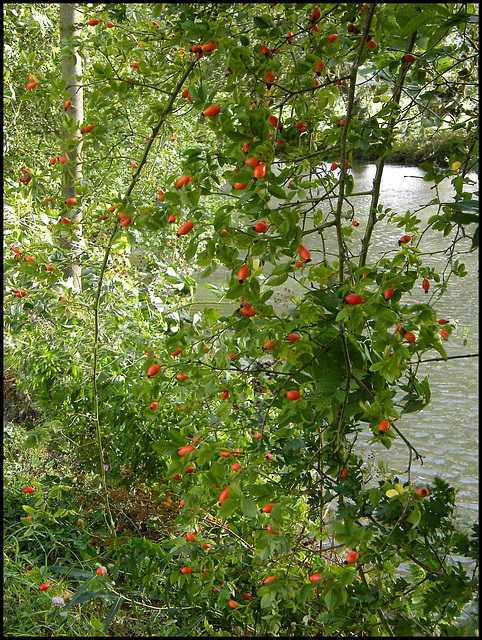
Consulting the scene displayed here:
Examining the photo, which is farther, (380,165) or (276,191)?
(380,165)

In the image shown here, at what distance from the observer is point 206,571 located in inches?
57.4

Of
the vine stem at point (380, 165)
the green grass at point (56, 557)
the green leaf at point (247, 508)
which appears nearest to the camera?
the green leaf at point (247, 508)

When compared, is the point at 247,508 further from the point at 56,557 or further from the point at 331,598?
the point at 56,557

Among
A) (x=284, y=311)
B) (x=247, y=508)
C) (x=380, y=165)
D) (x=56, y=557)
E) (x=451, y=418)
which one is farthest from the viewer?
(x=451, y=418)

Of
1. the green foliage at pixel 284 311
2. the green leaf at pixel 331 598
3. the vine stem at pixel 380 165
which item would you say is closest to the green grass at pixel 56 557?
the green foliage at pixel 284 311

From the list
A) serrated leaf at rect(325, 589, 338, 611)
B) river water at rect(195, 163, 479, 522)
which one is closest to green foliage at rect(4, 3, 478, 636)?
serrated leaf at rect(325, 589, 338, 611)

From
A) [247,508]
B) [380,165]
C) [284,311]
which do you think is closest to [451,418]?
[380,165]

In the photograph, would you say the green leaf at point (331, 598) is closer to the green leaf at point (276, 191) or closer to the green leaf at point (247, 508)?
the green leaf at point (247, 508)

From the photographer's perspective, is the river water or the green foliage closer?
the green foliage

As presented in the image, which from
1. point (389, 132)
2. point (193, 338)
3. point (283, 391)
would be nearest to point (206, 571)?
point (283, 391)

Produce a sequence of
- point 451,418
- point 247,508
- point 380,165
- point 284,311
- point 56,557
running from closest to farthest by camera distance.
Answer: point 247,508, point 284,311, point 380,165, point 56,557, point 451,418

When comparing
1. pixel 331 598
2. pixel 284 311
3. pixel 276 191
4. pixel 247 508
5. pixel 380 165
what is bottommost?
pixel 331 598

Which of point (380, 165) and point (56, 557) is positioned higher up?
point (380, 165)

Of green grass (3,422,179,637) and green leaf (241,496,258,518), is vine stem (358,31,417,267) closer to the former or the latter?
green leaf (241,496,258,518)
